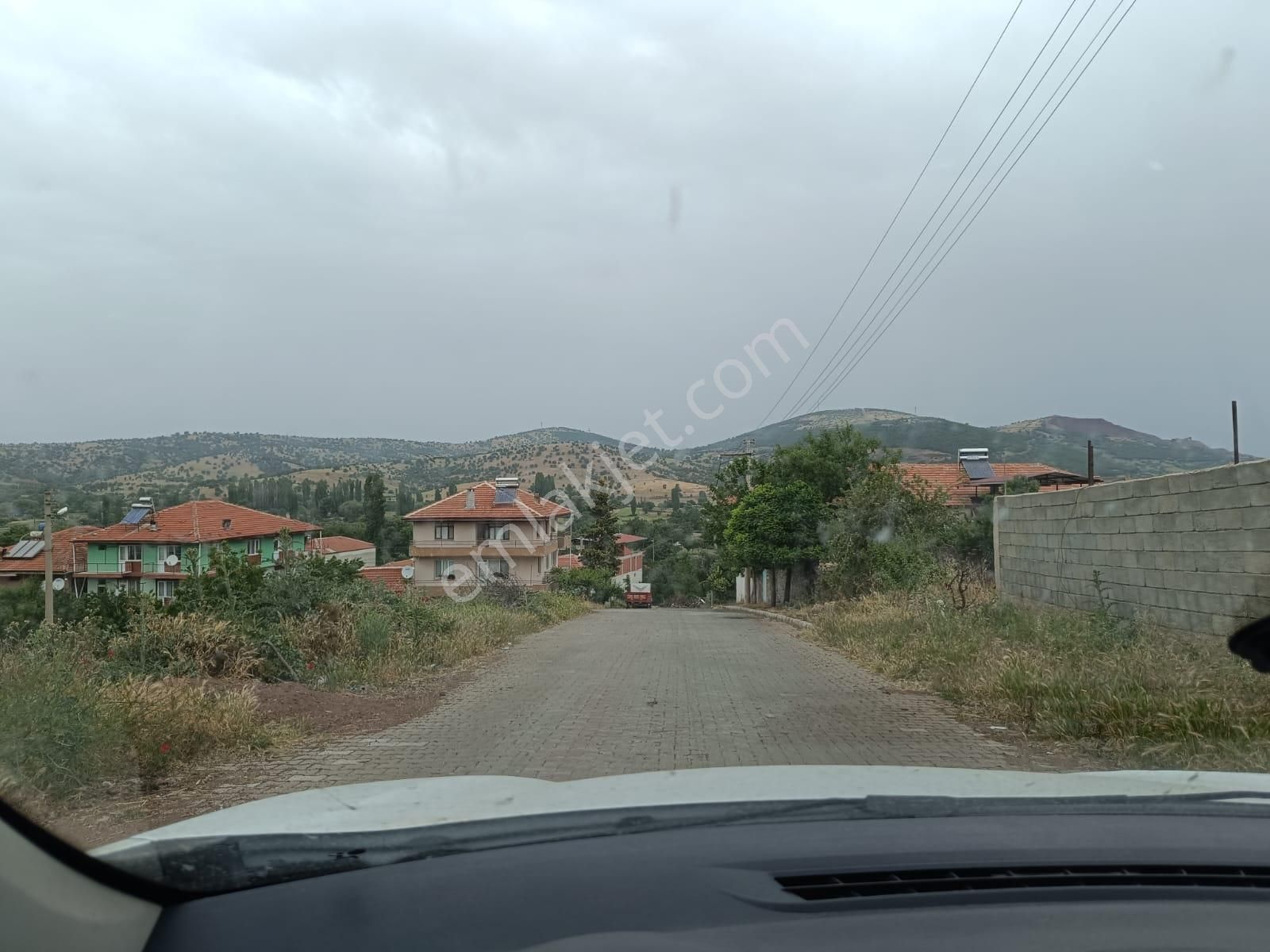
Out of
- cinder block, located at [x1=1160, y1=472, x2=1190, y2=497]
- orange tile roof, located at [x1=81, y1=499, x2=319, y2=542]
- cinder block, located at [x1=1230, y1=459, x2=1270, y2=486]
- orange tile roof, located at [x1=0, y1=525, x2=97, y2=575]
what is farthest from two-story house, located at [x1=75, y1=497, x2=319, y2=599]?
cinder block, located at [x1=1230, y1=459, x2=1270, y2=486]

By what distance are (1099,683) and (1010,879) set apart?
6.70m

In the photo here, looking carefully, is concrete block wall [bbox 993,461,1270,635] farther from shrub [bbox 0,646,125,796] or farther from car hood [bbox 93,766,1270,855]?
shrub [bbox 0,646,125,796]

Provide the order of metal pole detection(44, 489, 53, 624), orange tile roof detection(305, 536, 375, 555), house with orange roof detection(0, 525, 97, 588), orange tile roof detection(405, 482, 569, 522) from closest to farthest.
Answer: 1. metal pole detection(44, 489, 53, 624)
2. house with orange roof detection(0, 525, 97, 588)
3. orange tile roof detection(305, 536, 375, 555)
4. orange tile roof detection(405, 482, 569, 522)

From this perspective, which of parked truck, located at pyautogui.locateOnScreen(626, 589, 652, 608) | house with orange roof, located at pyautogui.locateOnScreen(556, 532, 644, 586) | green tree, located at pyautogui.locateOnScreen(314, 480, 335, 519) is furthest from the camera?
house with orange roof, located at pyautogui.locateOnScreen(556, 532, 644, 586)

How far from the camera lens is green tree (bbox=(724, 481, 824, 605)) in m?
32.7

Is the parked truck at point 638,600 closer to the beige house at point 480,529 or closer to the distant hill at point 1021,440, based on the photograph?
the beige house at point 480,529

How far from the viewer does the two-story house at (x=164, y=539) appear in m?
14.0

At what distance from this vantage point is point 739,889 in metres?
2.04

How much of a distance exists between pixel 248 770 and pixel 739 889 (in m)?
5.94

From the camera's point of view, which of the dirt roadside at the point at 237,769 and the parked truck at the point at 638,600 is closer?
the dirt roadside at the point at 237,769

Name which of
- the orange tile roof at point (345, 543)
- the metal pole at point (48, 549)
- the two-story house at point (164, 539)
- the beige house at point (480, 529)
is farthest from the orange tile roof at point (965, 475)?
the metal pole at point (48, 549)

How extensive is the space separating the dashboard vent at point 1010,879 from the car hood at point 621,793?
475 mm

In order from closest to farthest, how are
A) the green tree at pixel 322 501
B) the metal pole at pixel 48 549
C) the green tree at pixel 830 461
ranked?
the metal pole at pixel 48 549 < the green tree at pixel 322 501 < the green tree at pixel 830 461

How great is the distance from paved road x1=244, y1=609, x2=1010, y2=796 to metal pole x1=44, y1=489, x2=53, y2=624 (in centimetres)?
499
